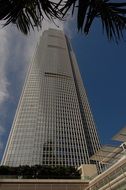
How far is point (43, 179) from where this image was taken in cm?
2648

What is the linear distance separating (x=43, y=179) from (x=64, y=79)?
4061 inches

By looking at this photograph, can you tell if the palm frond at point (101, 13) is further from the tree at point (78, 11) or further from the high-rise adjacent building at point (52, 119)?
the high-rise adjacent building at point (52, 119)

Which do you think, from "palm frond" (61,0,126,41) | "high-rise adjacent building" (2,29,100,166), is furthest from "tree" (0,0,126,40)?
"high-rise adjacent building" (2,29,100,166)

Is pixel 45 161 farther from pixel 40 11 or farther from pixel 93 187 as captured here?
pixel 40 11

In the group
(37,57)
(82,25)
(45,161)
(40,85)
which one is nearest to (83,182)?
(82,25)

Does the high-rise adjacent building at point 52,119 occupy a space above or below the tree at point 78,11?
above

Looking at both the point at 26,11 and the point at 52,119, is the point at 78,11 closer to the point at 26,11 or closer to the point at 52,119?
the point at 26,11

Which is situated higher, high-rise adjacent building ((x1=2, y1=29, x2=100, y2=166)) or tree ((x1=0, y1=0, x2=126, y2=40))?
high-rise adjacent building ((x1=2, y1=29, x2=100, y2=166))

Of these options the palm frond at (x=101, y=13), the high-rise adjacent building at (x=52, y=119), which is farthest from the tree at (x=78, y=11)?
the high-rise adjacent building at (x=52, y=119)

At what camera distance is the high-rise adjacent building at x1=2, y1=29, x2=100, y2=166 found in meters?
92.3

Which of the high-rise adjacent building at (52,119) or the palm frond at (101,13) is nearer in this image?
the palm frond at (101,13)

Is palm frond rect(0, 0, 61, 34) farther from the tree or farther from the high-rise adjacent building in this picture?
the high-rise adjacent building

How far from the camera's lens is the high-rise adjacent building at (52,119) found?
3634 inches

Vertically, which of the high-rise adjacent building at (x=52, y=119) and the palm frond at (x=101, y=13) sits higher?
the high-rise adjacent building at (x=52, y=119)
